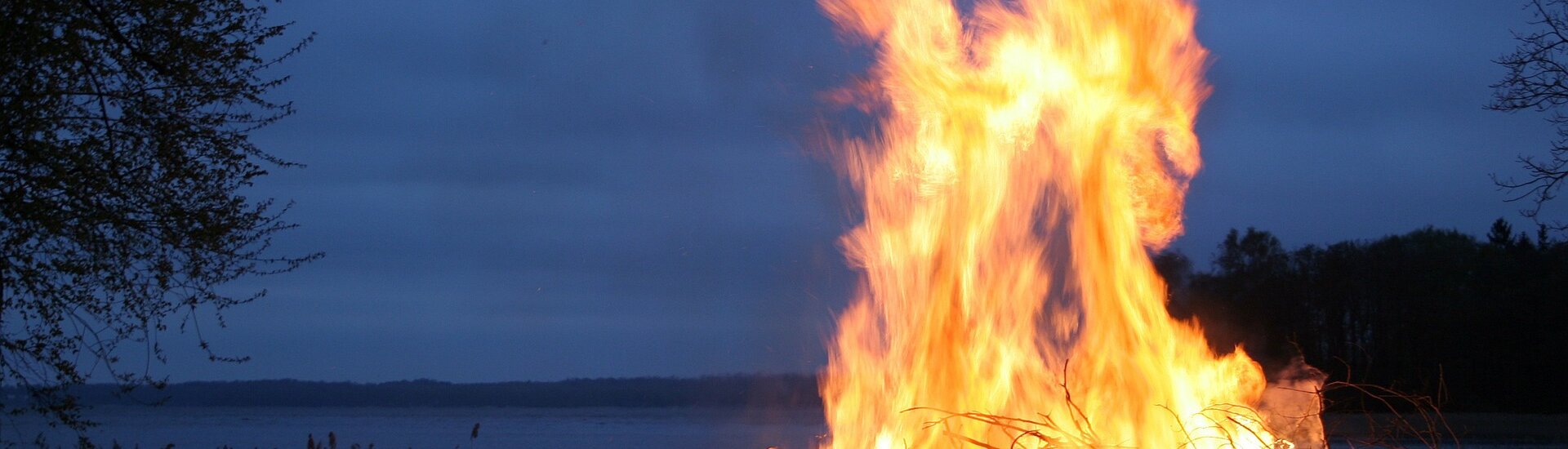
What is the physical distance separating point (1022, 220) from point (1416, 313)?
1480 inches

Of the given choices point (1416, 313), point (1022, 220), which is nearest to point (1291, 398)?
point (1022, 220)

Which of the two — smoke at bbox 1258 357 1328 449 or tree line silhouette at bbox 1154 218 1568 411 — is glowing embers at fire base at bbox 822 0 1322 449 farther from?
tree line silhouette at bbox 1154 218 1568 411

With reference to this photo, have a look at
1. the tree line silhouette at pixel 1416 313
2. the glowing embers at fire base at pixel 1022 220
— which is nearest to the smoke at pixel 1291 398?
the glowing embers at fire base at pixel 1022 220

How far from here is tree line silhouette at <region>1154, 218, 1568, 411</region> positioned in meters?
36.9

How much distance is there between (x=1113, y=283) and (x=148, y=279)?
790 centimetres

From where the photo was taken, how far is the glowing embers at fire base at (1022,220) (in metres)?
7.65

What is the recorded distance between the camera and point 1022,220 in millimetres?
8266

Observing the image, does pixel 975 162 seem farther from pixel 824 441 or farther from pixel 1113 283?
pixel 824 441

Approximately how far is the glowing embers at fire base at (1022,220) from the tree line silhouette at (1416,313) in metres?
26.9

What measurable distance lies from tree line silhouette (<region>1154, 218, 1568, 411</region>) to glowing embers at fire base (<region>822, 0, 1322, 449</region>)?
88.2 ft

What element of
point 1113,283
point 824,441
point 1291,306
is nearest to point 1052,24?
point 1113,283

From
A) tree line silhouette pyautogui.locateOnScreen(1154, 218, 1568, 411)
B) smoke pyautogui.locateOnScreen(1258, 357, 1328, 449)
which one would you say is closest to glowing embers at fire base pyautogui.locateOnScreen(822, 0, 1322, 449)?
smoke pyautogui.locateOnScreen(1258, 357, 1328, 449)

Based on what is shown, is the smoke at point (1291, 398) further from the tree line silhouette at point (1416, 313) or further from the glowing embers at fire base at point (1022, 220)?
the tree line silhouette at point (1416, 313)

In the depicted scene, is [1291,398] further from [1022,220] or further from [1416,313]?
[1416,313]
